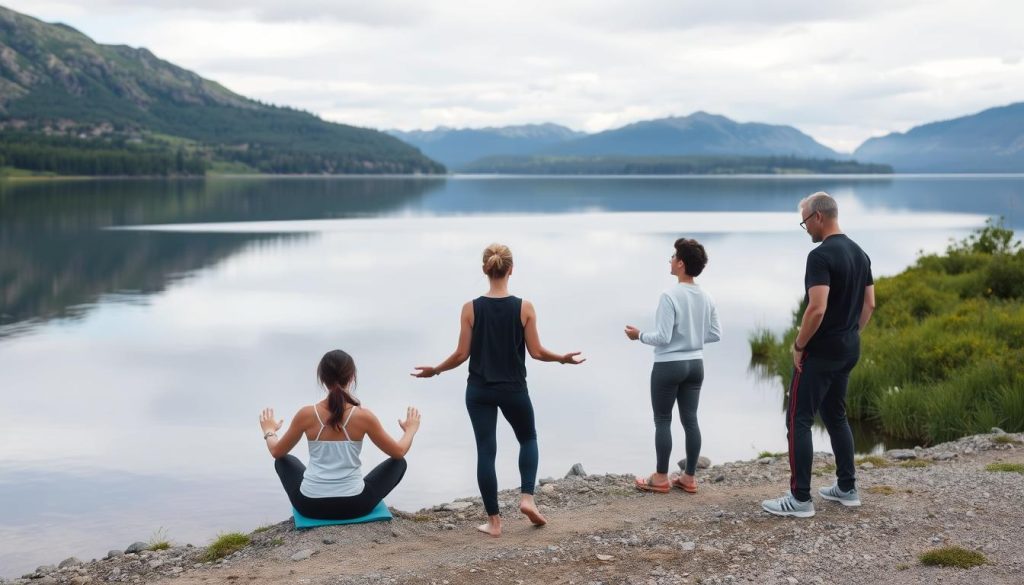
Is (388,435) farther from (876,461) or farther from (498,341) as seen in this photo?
(876,461)

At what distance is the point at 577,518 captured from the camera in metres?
9.91

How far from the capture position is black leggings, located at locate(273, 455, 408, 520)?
31.0 feet

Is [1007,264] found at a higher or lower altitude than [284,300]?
higher

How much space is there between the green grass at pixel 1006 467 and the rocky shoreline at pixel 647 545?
0.25 m

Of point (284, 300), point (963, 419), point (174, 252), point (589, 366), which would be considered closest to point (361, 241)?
A: point (174, 252)

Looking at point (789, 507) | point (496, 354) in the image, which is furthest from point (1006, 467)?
point (496, 354)

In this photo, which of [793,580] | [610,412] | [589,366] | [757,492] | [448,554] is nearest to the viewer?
[793,580]

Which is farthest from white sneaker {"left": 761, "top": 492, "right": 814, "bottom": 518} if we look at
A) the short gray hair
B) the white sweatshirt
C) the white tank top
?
the white tank top

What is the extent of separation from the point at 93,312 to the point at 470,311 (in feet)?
87.7

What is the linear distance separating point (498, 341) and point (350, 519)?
2.29 m

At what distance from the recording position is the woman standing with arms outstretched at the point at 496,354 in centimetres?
888

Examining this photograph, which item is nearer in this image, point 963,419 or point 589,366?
point 963,419

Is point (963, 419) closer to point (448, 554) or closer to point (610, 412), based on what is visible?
point (610, 412)

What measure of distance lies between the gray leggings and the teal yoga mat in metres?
2.77
